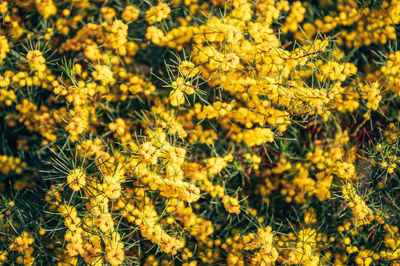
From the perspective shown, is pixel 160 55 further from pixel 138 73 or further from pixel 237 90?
pixel 237 90

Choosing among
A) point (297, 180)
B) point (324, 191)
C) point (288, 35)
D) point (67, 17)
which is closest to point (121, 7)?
point (67, 17)

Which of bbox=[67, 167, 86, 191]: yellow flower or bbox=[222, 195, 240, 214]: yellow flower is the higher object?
bbox=[67, 167, 86, 191]: yellow flower

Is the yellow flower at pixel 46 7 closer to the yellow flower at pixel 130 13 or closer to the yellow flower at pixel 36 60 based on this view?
the yellow flower at pixel 36 60

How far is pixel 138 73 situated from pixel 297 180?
1.42 metres

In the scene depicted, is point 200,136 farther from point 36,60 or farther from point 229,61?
point 36,60

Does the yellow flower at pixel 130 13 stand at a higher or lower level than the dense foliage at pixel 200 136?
higher

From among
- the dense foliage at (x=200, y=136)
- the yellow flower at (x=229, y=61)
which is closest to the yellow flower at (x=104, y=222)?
the dense foliage at (x=200, y=136)

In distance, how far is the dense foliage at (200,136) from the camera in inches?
72.2

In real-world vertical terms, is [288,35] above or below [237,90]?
above

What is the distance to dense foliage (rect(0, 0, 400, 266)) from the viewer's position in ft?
6.02

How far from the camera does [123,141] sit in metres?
2.06

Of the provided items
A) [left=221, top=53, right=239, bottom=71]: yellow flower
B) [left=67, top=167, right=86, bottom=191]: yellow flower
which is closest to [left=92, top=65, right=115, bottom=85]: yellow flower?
[left=67, top=167, right=86, bottom=191]: yellow flower

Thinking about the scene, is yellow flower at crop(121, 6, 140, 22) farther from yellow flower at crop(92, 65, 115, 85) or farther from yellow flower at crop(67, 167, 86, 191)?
yellow flower at crop(67, 167, 86, 191)

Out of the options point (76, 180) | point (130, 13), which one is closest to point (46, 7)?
point (130, 13)
